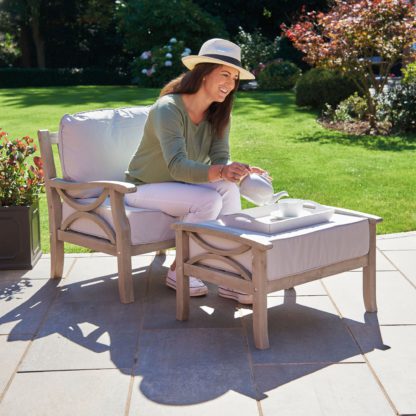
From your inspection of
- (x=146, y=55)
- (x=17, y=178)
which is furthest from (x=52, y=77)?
(x=17, y=178)

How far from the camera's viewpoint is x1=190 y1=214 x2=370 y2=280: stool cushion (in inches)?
132

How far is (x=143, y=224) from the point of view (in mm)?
4043

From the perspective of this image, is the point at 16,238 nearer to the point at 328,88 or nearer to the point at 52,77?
the point at 328,88

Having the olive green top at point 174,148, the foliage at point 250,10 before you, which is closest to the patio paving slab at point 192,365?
the olive green top at point 174,148

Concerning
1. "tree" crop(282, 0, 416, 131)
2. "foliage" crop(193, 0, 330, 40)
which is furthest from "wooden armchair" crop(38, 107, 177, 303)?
"foliage" crop(193, 0, 330, 40)

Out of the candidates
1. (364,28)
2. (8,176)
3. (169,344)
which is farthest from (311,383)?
(364,28)

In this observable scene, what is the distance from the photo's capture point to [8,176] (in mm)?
4605

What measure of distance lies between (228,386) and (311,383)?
32 cm

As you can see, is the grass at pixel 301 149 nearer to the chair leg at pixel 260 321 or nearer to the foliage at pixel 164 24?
the chair leg at pixel 260 321

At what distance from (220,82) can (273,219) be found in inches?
34.1

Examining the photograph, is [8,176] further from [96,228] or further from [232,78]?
[232,78]

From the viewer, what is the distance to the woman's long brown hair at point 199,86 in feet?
13.4

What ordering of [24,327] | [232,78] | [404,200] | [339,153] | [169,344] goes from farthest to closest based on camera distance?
[339,153]
[404,200]
[232,78]
[24,327]
[169,344]

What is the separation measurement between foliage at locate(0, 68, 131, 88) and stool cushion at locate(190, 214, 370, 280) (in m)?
17.7
